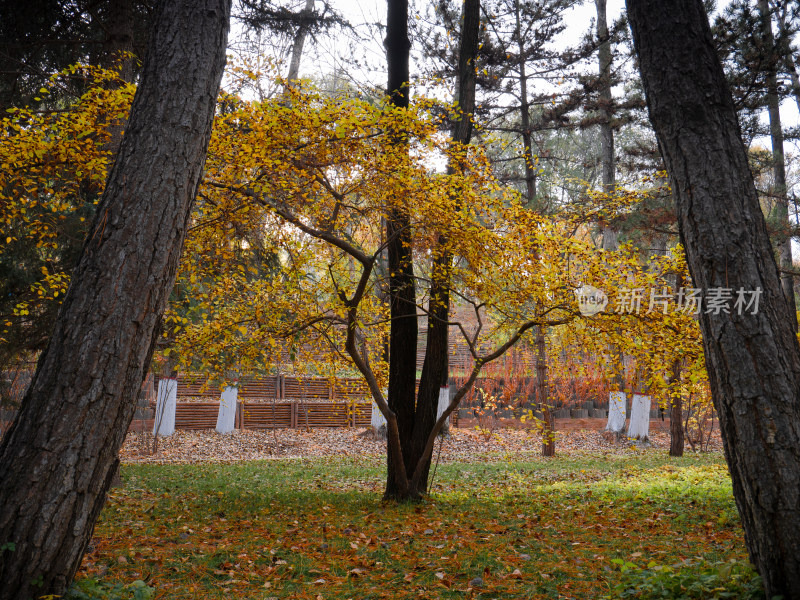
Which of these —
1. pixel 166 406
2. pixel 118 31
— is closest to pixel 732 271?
pixel 118 31

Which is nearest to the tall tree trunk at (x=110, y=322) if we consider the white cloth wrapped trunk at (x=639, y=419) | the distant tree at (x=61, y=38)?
the distant tree at (x=61, y=38)

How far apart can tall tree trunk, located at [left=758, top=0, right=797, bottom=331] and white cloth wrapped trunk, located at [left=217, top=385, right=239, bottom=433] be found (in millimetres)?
13378

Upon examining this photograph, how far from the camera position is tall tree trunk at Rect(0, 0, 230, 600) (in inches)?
102

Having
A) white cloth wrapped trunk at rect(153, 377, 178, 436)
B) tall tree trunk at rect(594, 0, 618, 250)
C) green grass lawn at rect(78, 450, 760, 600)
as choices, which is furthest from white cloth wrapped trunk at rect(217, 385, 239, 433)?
tall tree trunk at rect(594, 0, 618, 250)

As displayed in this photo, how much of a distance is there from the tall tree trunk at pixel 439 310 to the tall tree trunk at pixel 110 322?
391 cm

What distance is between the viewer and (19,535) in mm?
2551

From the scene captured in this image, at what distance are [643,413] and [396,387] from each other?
11.8 metres

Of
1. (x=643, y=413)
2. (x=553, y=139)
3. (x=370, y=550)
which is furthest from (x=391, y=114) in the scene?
(x=553, y=139)

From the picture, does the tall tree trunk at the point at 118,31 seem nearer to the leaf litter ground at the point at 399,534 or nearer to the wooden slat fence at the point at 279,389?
the leaf litter ground at the point at 399,534

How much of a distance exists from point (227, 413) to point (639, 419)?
11919mm

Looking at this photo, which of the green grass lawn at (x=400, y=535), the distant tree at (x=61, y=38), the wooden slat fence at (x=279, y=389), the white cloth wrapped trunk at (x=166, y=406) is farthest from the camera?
the wooden slat fence at (x=279, y=389)

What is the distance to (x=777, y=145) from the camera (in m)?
14.5

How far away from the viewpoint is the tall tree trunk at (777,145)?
8.65m

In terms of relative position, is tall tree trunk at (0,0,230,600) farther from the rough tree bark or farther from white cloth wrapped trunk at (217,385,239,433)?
white cloth wrapped trunk at (217,385,239,433)
